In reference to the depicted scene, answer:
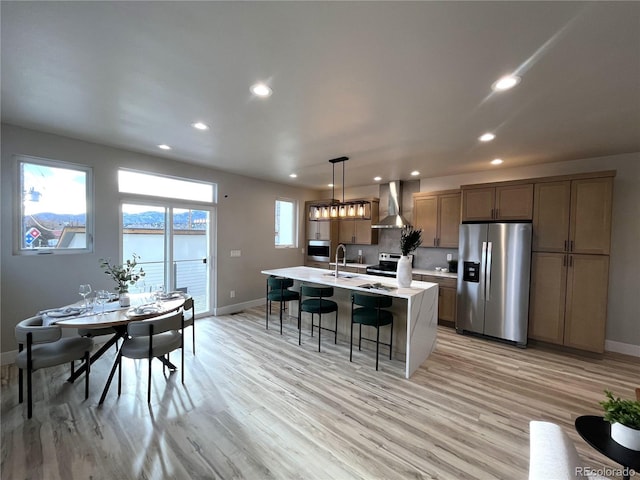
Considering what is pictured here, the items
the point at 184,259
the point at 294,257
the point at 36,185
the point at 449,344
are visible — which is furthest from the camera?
the point at 294,257

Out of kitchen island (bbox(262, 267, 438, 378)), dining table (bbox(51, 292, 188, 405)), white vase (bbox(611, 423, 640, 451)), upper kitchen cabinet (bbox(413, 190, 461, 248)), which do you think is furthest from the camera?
upper kitchen cabinet (bbox(413, 190, 461, 248))

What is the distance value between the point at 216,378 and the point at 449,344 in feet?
Result: 10.9

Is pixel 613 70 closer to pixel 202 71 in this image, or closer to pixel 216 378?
pixel 202 71

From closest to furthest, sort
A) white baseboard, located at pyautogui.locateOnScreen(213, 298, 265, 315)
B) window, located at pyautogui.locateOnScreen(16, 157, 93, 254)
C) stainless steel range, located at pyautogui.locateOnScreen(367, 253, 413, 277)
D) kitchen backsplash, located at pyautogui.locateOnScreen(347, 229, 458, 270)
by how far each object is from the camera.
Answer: window, located at pyautogui.locateOnScreen(16, 157, 93, 254)
white baseboard, located at pyautogui.locateOnScreen(213, 298, 265, 315)
kitchen backsplash, located at pyautogui.locateOnScreen(347, 229, 458, 270)
stainless steel range, located at pyautogui.locateOnScreen(367, 253, 413, 277)

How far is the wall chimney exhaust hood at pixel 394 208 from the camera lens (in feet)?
18.4

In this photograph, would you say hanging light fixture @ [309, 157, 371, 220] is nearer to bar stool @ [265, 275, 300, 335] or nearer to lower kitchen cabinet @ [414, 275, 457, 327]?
bar stool @ [265, 275, 300, 335]

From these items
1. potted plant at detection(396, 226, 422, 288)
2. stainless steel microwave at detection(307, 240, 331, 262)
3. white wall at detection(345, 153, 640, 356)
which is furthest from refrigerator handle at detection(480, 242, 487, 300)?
stainless steel microwave at detection(307, 240, 331, 262)

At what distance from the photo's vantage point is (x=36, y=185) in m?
3.32

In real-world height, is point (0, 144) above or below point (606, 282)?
above

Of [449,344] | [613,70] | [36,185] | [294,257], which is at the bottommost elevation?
[449,344]

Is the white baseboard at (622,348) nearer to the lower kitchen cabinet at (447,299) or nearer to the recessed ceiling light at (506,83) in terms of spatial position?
the lower kitchen cabinet at (447,299)

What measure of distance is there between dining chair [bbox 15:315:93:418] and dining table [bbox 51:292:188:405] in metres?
0.10

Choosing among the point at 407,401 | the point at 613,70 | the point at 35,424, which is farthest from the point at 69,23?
the point at 407,401

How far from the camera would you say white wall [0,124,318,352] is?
311 centimetres
